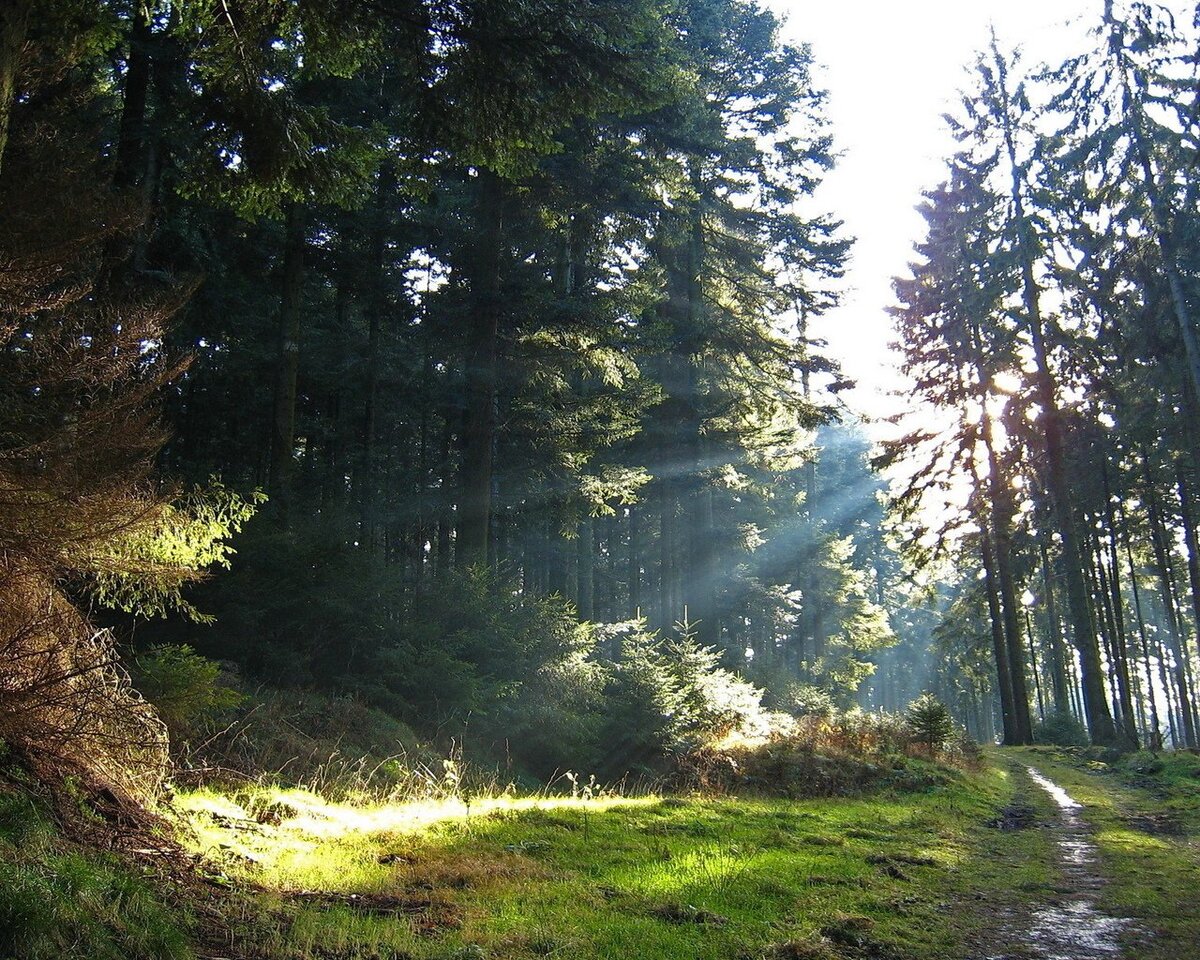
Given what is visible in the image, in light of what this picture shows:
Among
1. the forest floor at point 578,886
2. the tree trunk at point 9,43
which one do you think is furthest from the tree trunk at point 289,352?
the tree trunk at point 9,43

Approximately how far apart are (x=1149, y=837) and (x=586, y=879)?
7053 millimetres

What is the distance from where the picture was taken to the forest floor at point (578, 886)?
13.4 feet

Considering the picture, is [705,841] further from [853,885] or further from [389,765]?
[389,765]

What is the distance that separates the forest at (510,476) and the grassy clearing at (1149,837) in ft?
0.31

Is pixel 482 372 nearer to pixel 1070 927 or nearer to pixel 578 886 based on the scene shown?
pixel 578 886

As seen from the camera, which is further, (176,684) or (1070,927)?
(176,684)

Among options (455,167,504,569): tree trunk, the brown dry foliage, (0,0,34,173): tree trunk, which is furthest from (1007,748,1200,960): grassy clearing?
(455,167,504,569): tree trunk

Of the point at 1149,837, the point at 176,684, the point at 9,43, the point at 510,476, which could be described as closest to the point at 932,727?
the point at 1149,837

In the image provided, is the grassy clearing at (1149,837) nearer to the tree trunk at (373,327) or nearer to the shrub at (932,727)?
the shrub at (932,727)

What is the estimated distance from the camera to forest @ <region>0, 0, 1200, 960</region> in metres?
5.32

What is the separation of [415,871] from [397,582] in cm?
821

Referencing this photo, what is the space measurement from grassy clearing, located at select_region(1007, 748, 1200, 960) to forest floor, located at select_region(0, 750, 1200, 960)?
33mm

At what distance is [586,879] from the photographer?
609cm

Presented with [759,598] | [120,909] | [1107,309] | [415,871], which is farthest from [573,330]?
[759,598]
